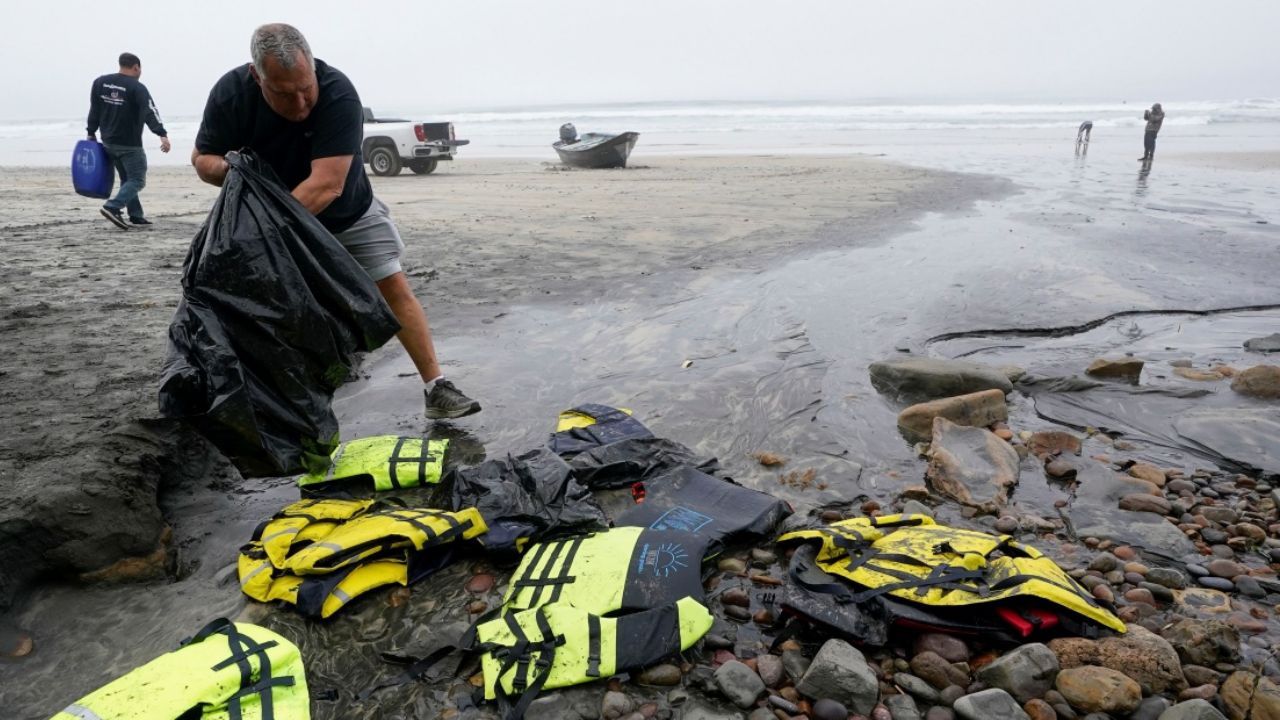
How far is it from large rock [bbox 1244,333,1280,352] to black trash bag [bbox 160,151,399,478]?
218 inches

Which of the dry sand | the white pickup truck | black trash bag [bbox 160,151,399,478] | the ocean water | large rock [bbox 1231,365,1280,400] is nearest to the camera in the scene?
black trash bag [bbox 160,151,399,478]

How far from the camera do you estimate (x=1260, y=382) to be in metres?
3.88

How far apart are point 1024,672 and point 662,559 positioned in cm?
108

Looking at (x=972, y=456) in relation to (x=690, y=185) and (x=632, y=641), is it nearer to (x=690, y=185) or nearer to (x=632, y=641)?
(x=632, y=641)

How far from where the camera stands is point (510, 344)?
492cm

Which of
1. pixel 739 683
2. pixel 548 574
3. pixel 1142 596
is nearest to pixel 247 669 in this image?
pixel 548 574

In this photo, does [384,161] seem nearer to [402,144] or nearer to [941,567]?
[402,144]

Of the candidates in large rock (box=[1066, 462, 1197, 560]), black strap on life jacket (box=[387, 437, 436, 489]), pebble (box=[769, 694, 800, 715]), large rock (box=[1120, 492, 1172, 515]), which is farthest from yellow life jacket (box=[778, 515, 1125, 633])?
black strap on life jacket (box=[387, 437, 436, 489])

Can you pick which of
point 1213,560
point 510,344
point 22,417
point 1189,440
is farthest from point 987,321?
point 22,417

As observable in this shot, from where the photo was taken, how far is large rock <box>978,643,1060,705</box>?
1.85m

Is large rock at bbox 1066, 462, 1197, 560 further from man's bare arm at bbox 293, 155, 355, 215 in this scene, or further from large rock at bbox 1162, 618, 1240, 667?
man's bare arm at bbox 293, 155, 355, 215

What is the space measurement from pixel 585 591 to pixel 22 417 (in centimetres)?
266

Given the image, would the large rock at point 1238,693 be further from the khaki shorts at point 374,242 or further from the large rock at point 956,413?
the khaki shorts at point 374,242

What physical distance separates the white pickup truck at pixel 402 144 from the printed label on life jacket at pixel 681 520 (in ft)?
48.9
